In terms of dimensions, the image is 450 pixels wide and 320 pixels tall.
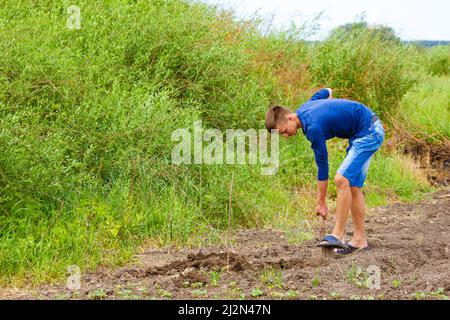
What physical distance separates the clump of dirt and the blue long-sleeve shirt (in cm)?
89

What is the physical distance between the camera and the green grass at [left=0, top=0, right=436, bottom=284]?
Answer: 7375 millimetres

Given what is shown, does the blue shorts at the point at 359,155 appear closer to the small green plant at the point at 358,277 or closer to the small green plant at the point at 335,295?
the small green plant at the point at 358,277

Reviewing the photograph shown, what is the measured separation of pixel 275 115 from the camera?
23.8ft

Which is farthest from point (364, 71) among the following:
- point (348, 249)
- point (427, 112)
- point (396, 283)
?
point (396, 283)

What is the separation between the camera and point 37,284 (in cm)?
→ 642

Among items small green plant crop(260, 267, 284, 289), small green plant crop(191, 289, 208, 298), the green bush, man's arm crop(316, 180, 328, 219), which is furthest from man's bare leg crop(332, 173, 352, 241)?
the green bush

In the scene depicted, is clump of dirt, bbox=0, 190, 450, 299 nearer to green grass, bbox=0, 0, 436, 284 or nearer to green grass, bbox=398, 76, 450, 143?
green grass, bbox=0, 0, 436, 284

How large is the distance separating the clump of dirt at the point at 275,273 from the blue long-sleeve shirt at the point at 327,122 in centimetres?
89

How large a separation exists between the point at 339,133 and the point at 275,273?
60.1 inches

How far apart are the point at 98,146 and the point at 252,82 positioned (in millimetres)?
3448

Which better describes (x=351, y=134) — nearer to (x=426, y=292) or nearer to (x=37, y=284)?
(x=426, y=292)

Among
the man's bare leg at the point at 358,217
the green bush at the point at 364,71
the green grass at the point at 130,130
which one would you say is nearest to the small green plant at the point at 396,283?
the man's bare leg at the point at 358,217

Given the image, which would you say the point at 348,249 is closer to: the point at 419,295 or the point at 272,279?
the point at 272,279
